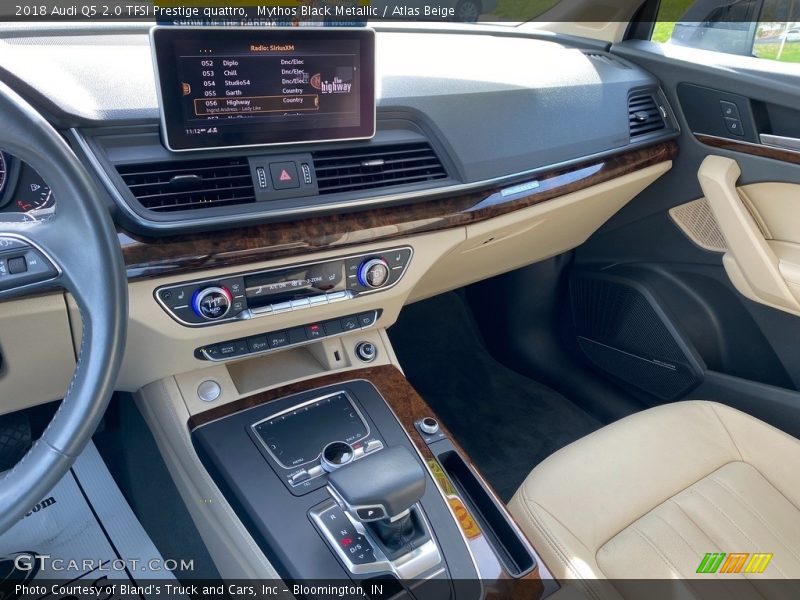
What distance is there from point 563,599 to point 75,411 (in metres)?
0.76

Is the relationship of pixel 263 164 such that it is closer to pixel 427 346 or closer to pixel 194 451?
pixel 194 451

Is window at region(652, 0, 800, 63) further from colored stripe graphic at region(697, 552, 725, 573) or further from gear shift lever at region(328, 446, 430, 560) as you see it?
gear shift lever at region(328, 446, 430, 560)

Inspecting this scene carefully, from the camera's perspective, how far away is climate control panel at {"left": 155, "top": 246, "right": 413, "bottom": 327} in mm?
1086

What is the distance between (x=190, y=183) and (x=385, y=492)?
0.55 meters

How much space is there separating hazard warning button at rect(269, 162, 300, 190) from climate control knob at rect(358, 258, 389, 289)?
7.8 inches

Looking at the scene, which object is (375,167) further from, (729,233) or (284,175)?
(729,233)

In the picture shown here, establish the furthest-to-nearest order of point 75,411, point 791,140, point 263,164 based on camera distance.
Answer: point 791,140, point 263,164, point 75,411

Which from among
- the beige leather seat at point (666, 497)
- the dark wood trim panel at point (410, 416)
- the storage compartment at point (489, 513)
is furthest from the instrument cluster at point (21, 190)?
the beige leather seat at point (666, 497)

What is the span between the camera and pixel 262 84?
105 centimetres

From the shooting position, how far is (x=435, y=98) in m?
1.32

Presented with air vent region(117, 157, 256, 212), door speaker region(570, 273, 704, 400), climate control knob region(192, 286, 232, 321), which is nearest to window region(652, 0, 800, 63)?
door speaker region(570, 273, 704, 400)

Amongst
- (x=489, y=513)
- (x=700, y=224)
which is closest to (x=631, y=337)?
(x=700, y=224)

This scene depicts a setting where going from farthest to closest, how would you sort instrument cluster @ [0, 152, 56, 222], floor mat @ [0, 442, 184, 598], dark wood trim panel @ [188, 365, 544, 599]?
floor mat @ [0, 442, 184, 598] → dark wood trim panel @ [188, 365, 544, 599] → instrument cluster @ [0, 152, 56, 222]

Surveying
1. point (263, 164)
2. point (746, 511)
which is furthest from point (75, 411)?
point (746, 511)
